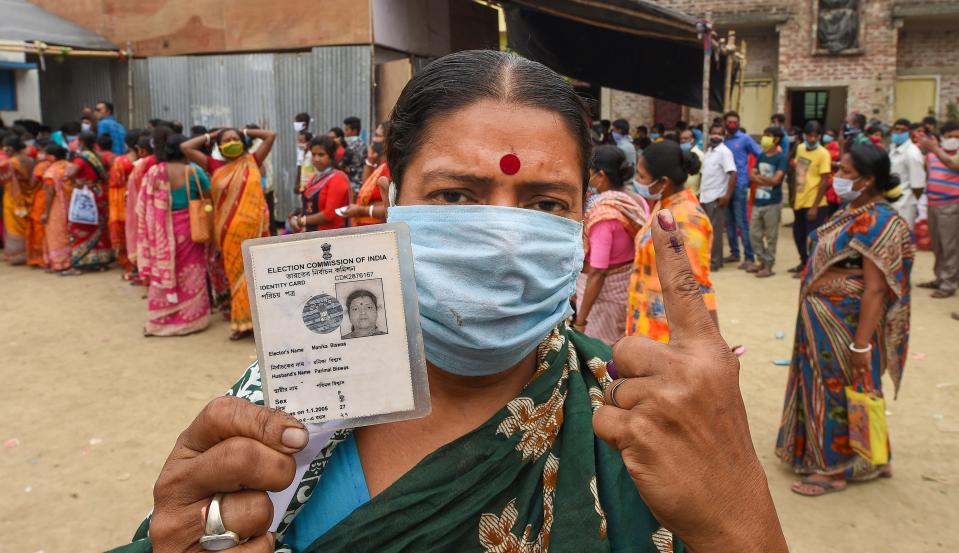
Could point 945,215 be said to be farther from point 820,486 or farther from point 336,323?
point 336,323

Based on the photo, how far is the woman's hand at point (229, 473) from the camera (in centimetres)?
88

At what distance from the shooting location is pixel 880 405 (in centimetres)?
349

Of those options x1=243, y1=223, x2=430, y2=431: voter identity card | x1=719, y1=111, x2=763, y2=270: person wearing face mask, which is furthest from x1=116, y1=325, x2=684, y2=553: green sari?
x1=719, y1=111, x2=763, y2=270: person wearing face mask

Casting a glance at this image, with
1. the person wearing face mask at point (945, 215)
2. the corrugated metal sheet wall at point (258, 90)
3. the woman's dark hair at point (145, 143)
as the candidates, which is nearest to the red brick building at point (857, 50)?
the person wearing face mask at point (945, 215)

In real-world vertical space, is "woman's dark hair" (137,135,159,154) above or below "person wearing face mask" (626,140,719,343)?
above

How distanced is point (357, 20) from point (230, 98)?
2417 millimetres

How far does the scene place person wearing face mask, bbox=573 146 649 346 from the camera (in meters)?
3.67

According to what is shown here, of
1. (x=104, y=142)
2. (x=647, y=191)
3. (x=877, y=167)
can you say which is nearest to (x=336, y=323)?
(x=647, y=191)

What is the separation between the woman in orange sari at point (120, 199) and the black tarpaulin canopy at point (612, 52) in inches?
188

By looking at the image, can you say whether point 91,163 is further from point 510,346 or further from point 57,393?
point 510,346

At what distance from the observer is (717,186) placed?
29.0ft

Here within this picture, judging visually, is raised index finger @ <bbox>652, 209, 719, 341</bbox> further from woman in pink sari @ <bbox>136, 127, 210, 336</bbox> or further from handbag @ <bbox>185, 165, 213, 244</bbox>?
woman in pink sari @ <bbox>136, 127, 210, 336</bbox>

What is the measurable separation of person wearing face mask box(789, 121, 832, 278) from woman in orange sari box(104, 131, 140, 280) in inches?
312

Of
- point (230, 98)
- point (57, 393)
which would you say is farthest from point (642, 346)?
point (230, 98)
